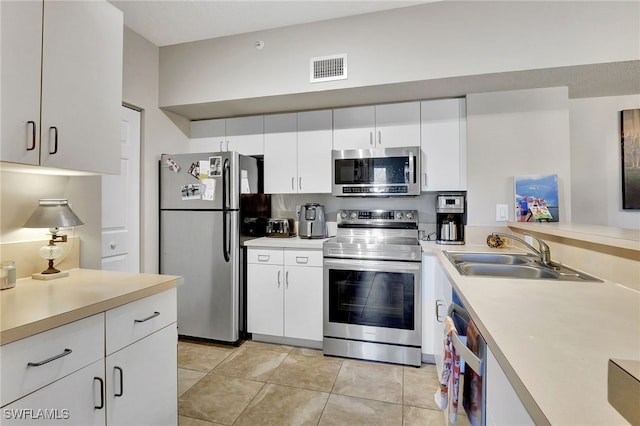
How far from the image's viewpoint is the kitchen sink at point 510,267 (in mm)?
1448

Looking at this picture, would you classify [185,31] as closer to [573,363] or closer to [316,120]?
[316,120]

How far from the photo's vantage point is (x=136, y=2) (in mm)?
2236

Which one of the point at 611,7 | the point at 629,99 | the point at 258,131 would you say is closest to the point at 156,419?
the point at 258,131

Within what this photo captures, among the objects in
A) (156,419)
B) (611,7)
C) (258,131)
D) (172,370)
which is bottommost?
(156,419)

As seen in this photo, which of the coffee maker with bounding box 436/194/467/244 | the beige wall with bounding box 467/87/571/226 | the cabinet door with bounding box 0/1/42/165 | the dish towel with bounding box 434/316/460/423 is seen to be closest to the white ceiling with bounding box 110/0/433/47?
the beige wall with bounding box 467/87/571/226

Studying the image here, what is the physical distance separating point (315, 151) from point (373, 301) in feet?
4.74

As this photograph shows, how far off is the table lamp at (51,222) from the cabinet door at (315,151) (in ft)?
5.93

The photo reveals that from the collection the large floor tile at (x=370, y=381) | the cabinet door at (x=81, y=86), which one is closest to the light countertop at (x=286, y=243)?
the large floor tile at (x=370, y=381)

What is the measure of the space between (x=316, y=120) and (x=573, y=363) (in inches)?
103

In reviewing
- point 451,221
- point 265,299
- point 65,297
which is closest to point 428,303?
point 451,221

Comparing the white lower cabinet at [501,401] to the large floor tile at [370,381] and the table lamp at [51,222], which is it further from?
the table lamp at [51,222]

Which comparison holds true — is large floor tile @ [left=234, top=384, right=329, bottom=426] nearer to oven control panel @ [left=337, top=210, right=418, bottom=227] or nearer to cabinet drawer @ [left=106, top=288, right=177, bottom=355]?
cabinet drawer @ [left=106, top=288, right=177, bottom=355]

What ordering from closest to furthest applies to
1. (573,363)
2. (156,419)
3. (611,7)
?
(573,363) → (156,419) → (611,7)

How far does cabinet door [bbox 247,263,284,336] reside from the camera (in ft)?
8.89
